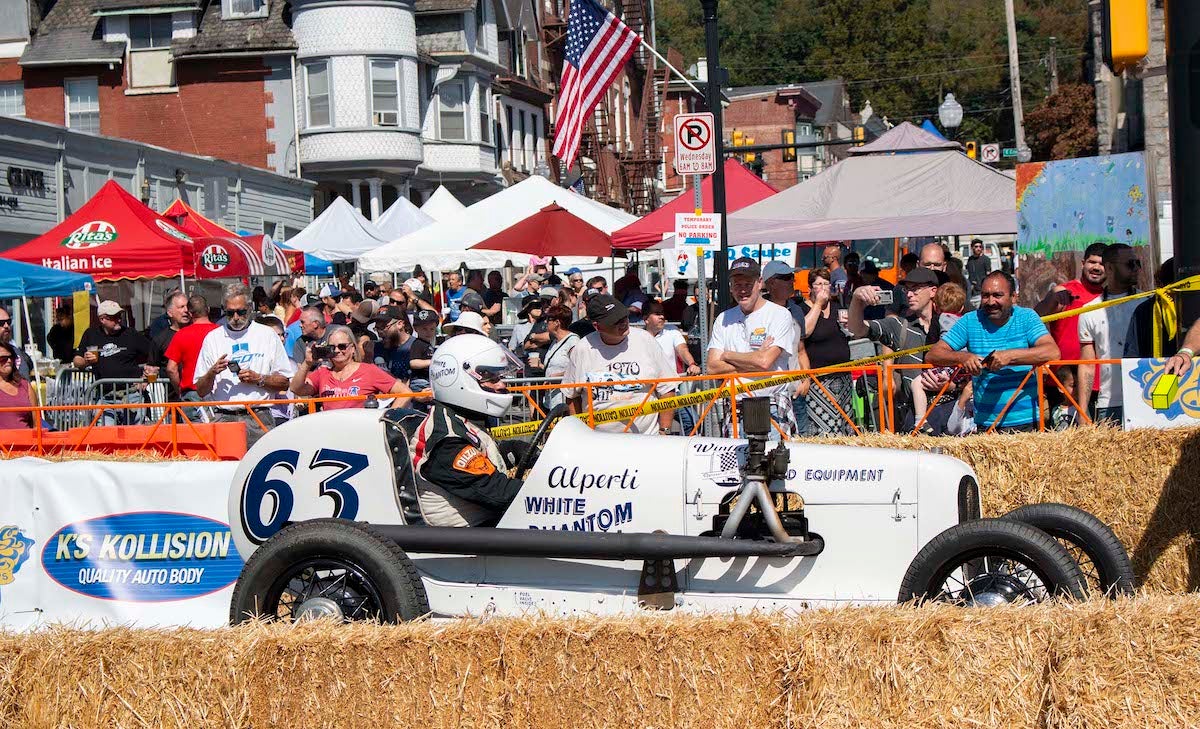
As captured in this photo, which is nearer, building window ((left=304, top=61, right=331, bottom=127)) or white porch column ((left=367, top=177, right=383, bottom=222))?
building window ((left=304, top=61, right=331, bottom=127))

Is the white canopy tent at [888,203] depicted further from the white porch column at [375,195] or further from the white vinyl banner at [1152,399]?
the white porch column at [375,195]

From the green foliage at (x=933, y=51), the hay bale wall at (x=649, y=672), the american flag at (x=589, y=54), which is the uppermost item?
the green foliage at (x=933, y=51)

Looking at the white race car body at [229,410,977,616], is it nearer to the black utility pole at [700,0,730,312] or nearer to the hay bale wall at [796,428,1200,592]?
the hay bale wall at [796,428,1200,592]

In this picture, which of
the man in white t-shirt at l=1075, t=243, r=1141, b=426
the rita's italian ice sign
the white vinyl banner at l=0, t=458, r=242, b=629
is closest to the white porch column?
the rita's italian ice sign

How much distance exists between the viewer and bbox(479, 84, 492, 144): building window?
45.5m

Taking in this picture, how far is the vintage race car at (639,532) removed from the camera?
19.2 ft

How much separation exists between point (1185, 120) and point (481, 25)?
40746mm

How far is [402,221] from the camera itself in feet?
85.5

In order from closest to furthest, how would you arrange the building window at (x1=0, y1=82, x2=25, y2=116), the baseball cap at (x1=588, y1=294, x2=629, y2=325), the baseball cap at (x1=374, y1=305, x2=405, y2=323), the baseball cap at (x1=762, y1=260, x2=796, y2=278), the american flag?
the baseball cap at (x1=588, y1=294, x2=629, y2=325), the baseball cap at (x1=762, y1=260, x2=796, y2=278), the baseball cap at (x1=374, y1=305, x2=405, y2=323), the american flag, the building window at (x1=0, y1=82, x2=25, y2=116)

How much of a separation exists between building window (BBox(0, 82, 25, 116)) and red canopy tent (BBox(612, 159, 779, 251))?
27292 millimetres

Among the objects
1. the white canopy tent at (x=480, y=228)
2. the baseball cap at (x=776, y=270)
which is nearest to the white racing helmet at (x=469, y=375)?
the baseball cap at (x=776, y=270)

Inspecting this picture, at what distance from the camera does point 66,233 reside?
1664 cm

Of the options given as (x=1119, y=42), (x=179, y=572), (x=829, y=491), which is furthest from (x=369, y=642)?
(x=1119, y=42)

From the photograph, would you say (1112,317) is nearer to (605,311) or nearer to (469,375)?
(605,311)
